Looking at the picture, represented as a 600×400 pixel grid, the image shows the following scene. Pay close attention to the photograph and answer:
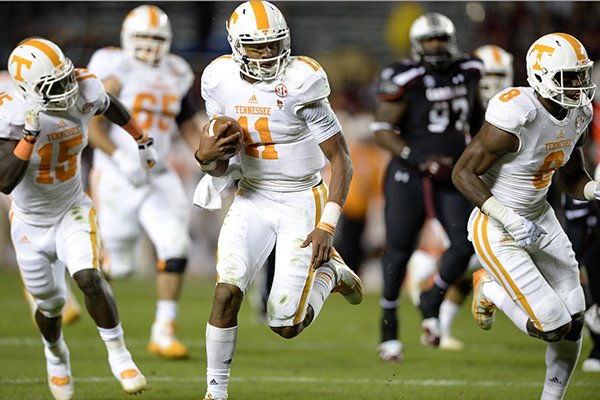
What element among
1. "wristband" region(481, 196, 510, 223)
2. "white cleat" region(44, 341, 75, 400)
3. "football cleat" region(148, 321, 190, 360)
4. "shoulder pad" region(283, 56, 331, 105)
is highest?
"shoulder pad" region(283, 56, 331, 105)

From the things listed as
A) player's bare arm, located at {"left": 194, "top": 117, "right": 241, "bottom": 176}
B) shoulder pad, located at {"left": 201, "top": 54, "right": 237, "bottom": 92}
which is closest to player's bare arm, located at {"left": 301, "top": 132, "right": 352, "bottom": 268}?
player's bare arm, located at {"left": 194, "top": 117, "right": 241, "bottom": 176}

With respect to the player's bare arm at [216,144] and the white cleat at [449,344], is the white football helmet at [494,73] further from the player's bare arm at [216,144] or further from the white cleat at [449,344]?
the player's bare arm at [216,144]

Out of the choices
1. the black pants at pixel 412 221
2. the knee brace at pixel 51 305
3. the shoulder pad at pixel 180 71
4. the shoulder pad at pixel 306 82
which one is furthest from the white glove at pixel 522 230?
the shoulder pad at pixel 180 71

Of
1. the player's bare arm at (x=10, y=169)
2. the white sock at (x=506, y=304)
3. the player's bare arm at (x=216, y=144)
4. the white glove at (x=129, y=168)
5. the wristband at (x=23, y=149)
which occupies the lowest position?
the white glove at (x=129, y=168)

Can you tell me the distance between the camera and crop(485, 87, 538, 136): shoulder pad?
4992mm

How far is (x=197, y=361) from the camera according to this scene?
717 centimetres

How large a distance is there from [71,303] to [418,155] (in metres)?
3.25

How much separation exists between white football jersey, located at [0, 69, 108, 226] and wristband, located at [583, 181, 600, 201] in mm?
2531

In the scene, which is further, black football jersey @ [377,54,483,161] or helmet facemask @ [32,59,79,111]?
black football jersey @ [377,54,483,161]

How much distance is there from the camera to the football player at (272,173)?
16.5ft

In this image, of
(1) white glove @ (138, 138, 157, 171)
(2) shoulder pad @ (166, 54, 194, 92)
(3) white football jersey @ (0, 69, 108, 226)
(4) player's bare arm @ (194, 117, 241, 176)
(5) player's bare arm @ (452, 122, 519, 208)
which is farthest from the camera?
(2) shoulder pad @ (166, 54, 194, 92)

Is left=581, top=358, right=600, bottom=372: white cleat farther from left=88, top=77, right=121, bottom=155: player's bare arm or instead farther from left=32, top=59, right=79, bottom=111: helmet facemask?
left=32, top=59, right=79, bottom=111: helmet facemask

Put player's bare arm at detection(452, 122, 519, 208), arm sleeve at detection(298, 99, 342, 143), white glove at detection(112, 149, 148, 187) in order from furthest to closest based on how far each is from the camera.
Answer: white glove at detection(112, 149, 148, 187) < arm sleeve at detection(298, 99, 342, 143) < player's bare arm at detection(452, 122, 519, 208)

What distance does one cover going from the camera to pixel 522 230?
502 cm
